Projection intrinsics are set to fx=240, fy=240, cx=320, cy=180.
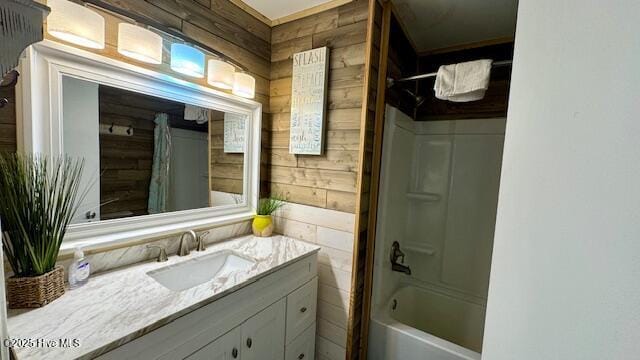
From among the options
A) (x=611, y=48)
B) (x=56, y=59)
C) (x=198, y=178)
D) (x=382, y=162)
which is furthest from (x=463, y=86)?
(x=56, y=59)

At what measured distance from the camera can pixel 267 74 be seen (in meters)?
1.88

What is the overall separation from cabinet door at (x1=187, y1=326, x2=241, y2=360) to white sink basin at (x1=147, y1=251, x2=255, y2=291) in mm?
257

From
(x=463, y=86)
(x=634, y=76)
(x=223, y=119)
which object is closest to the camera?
(x=634, y=76)

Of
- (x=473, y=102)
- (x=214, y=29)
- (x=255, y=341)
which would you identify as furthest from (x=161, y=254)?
(x=473, y=102)

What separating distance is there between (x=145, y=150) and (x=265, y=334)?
1.15 metres

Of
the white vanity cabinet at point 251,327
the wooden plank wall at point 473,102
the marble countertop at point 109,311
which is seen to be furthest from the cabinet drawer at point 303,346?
the wooden plank wall at point 473,102

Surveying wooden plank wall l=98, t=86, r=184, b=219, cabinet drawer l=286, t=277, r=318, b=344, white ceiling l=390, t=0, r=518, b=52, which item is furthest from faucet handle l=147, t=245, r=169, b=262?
white ceiling l=390, t=0, r=518, b=52

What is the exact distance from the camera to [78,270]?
0.95 meters

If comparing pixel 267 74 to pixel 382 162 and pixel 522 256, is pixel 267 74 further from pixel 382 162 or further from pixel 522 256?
pixel 522 256

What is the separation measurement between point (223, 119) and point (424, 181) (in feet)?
5.81

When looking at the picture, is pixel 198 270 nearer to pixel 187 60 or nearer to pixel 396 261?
pixel 187 60

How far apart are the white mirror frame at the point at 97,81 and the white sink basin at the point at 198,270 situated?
211 mm

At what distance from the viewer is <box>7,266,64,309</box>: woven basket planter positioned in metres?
0.79

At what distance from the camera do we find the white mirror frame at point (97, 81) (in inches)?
35.6
